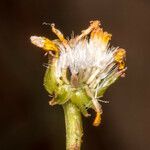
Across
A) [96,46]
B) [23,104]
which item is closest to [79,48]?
[96,46]

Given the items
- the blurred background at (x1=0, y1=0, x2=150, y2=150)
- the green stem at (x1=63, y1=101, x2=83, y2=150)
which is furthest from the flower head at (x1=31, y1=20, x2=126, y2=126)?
the blurred background at (x1=0, y1=0, x2=150, y2=150)

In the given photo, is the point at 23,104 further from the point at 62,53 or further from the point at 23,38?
the point at 62,53

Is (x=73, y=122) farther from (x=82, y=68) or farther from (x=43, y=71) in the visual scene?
(x=43, y=71)

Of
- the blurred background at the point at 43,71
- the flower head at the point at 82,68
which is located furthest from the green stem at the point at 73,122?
the blurred background at the point at 43,71

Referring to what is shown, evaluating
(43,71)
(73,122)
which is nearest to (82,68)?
(73,122)

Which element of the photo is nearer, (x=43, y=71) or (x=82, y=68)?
(x=82, y=68)

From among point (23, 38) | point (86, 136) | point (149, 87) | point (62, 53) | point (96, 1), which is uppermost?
point (96, 1)

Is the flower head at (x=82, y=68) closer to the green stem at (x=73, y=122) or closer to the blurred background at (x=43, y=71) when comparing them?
the green stem at (x=73, y=122)
